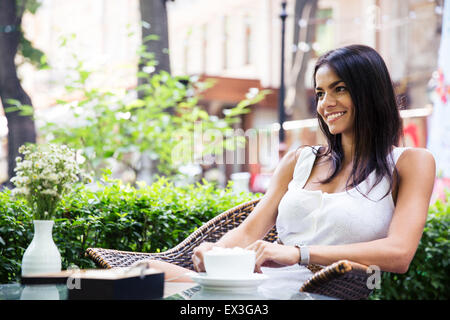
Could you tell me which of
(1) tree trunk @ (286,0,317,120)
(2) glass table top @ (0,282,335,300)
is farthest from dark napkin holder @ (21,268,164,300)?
(1) tree trunk @ (286,0,317,120)

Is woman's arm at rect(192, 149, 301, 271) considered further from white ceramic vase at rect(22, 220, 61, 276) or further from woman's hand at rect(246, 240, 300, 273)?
white ceramic vase at rect(22, 220, 61, 276)

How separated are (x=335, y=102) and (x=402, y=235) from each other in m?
0.64

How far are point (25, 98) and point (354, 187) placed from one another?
5127 mm

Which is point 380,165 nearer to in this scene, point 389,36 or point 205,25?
point 389,36

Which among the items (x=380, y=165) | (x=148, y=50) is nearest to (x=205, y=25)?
(x=148, y=50)

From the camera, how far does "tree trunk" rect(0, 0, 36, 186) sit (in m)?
6.88

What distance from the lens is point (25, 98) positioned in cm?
692

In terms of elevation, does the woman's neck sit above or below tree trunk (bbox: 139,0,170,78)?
below

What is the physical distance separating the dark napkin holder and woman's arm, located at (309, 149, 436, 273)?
0.71 m

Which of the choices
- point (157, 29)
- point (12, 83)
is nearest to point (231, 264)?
point (12, 83)

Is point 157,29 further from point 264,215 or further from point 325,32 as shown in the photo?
point 325,32

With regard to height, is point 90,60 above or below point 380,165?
above

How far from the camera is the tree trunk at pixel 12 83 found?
6.88 meters

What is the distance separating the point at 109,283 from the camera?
169cm
